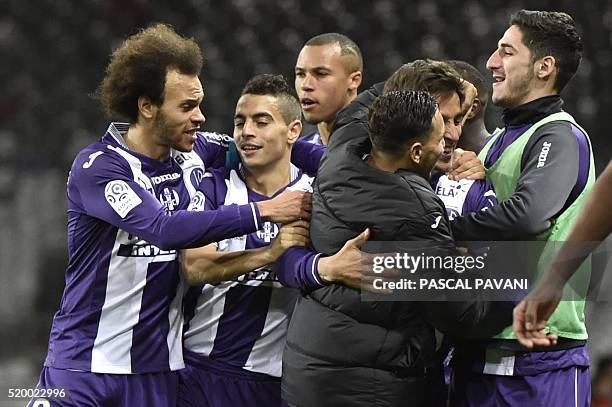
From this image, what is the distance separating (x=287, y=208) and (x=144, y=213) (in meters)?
0.49

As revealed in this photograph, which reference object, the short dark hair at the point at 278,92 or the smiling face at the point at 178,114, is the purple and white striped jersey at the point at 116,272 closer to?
the smiling face at the point at 178,114

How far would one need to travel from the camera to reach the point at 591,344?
5988 millimetres

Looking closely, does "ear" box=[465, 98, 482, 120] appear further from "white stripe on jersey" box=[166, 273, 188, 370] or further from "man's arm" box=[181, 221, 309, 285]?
"white stripe on jersey" box=[166, 273, 188, 370]

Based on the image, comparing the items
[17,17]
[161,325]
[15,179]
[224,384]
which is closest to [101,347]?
[161,325]

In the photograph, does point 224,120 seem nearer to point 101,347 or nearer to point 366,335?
point 101,347

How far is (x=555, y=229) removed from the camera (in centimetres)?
317

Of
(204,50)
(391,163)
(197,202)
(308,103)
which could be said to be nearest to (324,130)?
(308,103)

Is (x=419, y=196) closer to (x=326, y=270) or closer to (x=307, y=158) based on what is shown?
(x=326, y=270)

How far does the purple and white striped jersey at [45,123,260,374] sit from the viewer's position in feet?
10.5

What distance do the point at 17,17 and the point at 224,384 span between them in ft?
15.8

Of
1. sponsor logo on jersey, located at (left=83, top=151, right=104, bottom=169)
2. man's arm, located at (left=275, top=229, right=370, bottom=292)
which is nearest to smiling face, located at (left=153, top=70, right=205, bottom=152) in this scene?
sponsor logo on jersey, located at (left=83, top=151, right=104, bottom=169)

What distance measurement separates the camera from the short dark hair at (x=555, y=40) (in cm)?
337

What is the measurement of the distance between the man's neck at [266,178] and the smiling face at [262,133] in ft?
0.06

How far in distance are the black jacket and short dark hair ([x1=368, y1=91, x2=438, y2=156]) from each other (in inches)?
3.8
